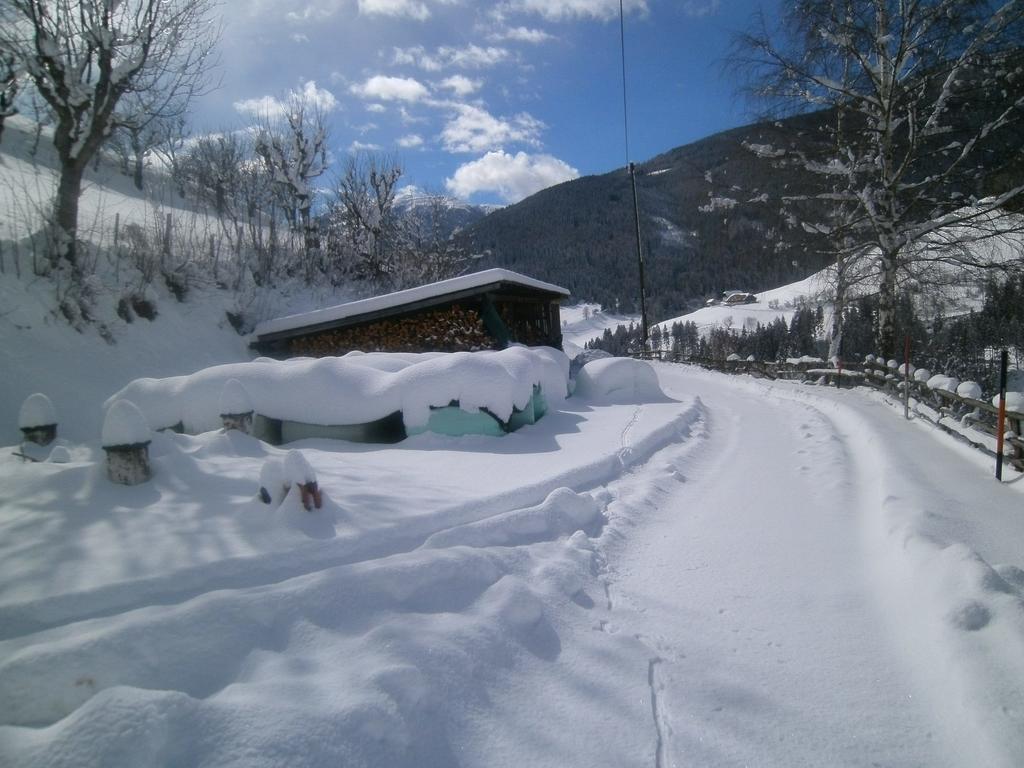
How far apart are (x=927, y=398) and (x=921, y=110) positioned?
282 inches

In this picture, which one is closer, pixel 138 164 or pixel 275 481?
pixel 275 481

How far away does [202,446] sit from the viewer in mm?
4469

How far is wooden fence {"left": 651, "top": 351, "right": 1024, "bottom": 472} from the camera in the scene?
486cm

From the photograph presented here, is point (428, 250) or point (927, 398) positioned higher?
point (428, 250)

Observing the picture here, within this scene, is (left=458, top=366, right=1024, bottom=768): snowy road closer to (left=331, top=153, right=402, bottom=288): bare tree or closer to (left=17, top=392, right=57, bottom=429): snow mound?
(left=17, top=392, right=57, bottom=429): snow mound

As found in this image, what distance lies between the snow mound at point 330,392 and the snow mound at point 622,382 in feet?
14.2

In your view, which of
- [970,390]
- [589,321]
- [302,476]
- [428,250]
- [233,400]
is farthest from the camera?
[589,321]

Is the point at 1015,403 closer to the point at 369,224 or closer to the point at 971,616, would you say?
the point at 971,616

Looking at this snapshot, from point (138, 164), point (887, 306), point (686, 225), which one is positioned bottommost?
point (887, 306)

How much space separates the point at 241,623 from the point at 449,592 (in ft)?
3.41

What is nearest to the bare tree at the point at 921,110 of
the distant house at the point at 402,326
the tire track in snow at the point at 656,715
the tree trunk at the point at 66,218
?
the distant house at the point at 402,326

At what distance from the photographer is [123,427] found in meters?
3.46

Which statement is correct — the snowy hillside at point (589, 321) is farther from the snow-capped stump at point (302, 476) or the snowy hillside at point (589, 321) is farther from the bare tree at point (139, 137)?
the snow-capped stump at point (302, 476)

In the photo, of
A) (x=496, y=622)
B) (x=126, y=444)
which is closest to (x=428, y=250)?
(x=126, y=444)
